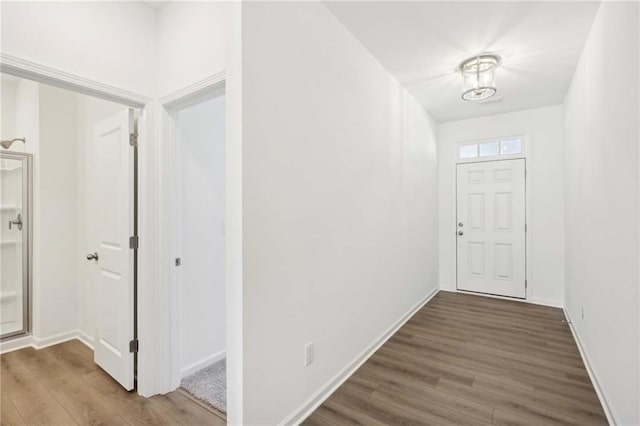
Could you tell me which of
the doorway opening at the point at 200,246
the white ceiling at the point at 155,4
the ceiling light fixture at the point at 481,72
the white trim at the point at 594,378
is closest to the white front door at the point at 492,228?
the white trim at the point at 594,378

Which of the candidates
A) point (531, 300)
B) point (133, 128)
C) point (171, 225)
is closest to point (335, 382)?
point (171, 225)

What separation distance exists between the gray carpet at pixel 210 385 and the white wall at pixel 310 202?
613 millimetres

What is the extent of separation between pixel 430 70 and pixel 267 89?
7.04 ft

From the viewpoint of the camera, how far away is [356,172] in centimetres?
249

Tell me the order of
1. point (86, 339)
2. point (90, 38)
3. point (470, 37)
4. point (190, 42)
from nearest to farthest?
point (90, 38)
point (190, 42)
point (470, 37)
point (86, 339)

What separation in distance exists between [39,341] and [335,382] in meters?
2.95

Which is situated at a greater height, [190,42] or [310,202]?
[190,42]

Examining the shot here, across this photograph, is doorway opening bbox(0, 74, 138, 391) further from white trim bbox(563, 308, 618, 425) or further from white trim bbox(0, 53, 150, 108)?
white trim bbox(563, 308, 618, 425)

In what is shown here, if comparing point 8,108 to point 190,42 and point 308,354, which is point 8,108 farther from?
point 308,354

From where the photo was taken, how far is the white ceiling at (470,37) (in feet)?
7.01

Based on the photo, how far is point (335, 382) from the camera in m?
2.19

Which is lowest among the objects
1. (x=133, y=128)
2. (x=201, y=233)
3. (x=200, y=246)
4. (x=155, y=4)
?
(x=200, y=246)

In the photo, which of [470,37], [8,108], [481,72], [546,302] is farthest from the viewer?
[546,302]

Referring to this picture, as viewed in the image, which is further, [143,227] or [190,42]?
[143,227]
